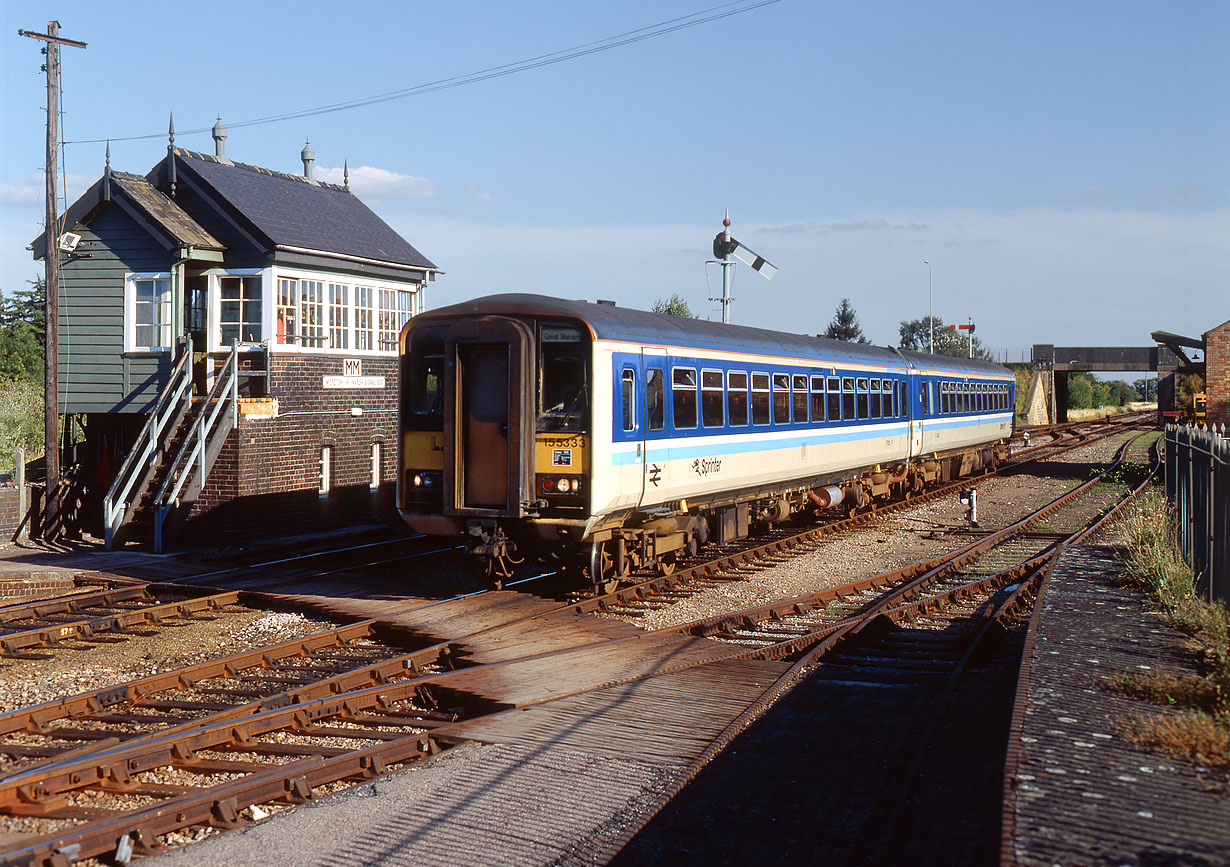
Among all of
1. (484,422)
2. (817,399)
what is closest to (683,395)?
(484,422)

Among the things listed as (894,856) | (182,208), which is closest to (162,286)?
(182,208)

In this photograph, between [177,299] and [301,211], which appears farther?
[301,211]

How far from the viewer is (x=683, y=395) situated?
13.6 meters

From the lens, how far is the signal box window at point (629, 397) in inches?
480

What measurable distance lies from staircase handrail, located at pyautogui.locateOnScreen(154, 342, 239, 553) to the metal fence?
13.7 m

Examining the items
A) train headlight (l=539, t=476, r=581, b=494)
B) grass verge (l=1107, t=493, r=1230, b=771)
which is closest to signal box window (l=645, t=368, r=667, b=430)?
train headlight (l=539, t=476, r=581, b=494)

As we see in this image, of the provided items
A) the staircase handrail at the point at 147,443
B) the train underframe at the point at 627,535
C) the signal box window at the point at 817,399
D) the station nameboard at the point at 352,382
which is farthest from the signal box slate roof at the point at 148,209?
the signal box window at the point at 817,399

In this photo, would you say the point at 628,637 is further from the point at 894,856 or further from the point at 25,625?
the point at 25,625

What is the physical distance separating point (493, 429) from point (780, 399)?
5773mm

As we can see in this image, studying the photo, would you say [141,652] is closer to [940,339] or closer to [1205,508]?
→ [1205,508]

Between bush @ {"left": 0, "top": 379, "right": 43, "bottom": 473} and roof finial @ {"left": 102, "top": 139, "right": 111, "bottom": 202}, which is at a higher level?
roof finial @ {"left": 102, "top": 139, "right": 111, "bottom": 202}

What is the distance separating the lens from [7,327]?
6581 cm

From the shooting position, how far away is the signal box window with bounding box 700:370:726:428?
14077 millimetres

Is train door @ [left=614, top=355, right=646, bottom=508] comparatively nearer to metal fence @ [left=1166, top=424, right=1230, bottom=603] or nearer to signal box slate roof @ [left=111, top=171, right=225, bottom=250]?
metal fence @ [left=1166, top=424, right=1230, bottom=603]
